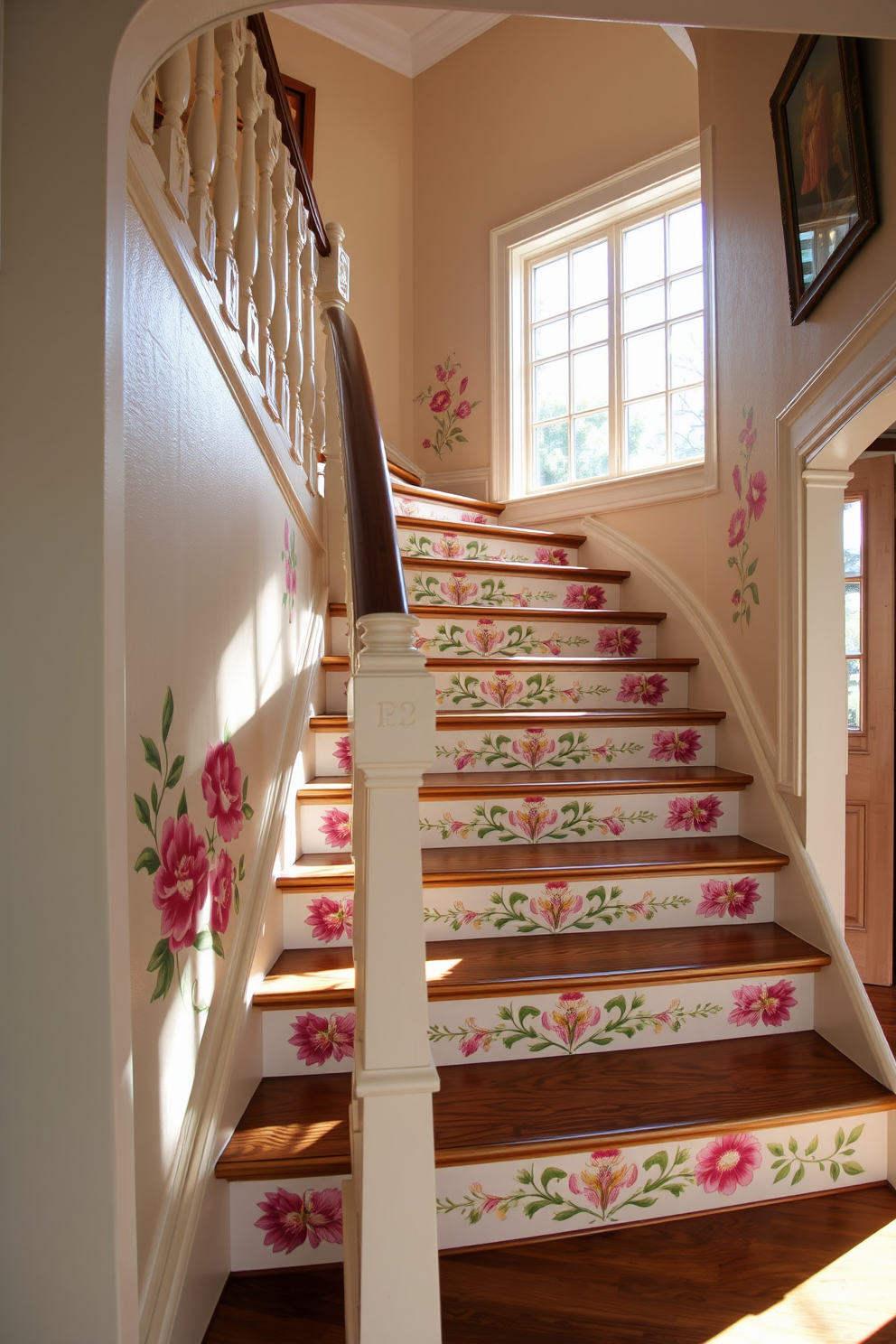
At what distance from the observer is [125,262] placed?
944mm

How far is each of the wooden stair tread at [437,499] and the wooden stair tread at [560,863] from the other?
1.37 metres

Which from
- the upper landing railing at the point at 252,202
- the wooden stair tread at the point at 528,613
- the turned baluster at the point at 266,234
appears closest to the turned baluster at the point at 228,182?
the upper landing railing at the point at 252,202

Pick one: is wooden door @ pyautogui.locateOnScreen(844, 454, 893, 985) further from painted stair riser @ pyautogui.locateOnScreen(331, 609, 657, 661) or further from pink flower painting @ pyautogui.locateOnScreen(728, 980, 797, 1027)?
pink flower painting @ pyautogui.locateOnScreen(728, 980, 797, 1027)

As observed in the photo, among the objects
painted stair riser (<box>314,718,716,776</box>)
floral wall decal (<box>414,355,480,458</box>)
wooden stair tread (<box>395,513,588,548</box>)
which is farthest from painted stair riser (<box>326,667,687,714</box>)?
floral wall decal (<box>414,355,480,458</box>)

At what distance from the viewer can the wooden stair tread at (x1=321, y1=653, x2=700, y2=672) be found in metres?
2.40

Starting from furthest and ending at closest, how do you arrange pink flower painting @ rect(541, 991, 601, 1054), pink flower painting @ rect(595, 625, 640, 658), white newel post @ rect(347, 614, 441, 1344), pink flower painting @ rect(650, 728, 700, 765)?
1. pink flower painting @ rect(595, 625, 640, 658)
2. pink flower painting @ rect(650, 728, 700, 765)
3. pink flower painting @ rect(541, 991, 601, 1054)
4. white newel post @ rect(347, 614, 441, 1344)

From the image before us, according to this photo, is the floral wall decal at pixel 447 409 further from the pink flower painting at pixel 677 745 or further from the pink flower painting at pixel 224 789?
the pink flower painting at pixel 224 789

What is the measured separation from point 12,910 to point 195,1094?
57 cm

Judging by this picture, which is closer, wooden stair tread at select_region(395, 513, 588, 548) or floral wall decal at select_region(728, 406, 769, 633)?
floral wall decal at select_region(728, 406, 769, 633)

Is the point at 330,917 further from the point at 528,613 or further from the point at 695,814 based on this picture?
the point at 528,613

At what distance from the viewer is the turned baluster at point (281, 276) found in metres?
1.93

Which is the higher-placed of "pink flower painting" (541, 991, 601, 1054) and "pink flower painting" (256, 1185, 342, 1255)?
"pink flower painting" (541, 991, 601, 1054)

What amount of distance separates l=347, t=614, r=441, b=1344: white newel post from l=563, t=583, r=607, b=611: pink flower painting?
7.03ft

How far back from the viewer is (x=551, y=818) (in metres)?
2.13
